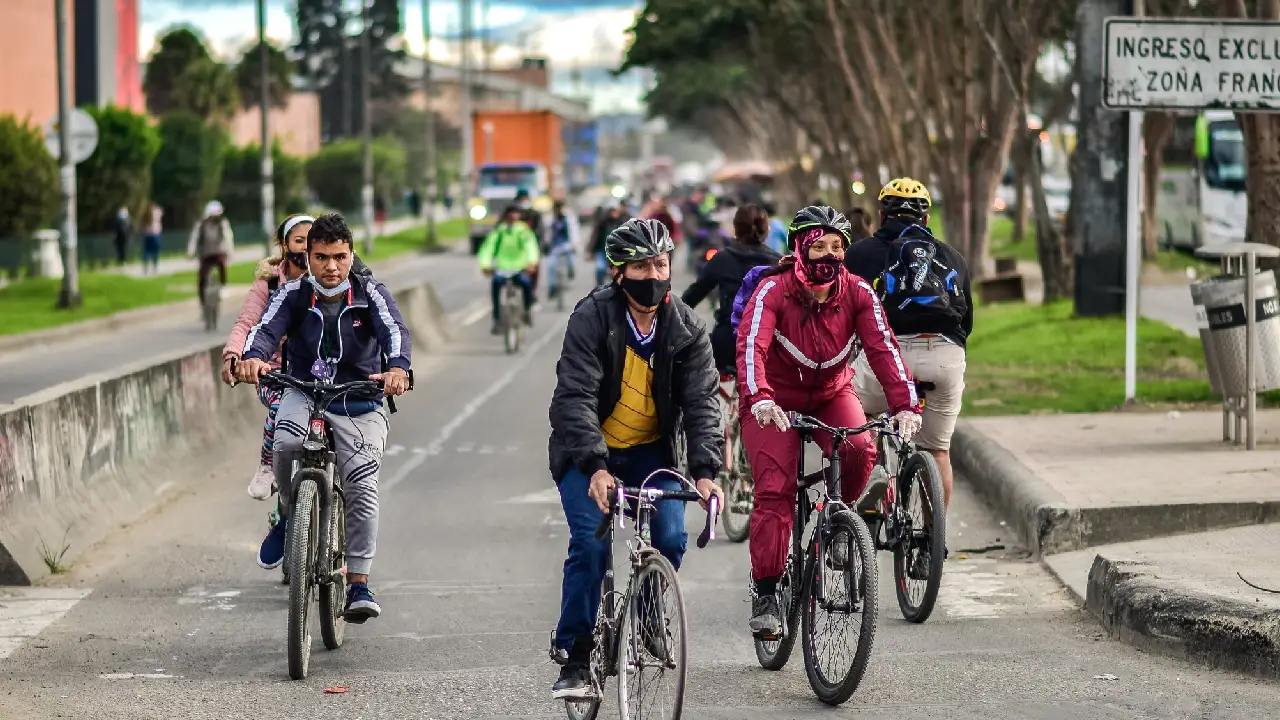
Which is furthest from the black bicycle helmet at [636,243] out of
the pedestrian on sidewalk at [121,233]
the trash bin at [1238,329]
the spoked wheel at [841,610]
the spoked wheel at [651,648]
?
the pedestrian on sidewalk at [121,233]

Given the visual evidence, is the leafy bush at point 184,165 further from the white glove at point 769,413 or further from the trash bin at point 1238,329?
the white glove at point 769,413

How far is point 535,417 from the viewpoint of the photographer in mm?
17953

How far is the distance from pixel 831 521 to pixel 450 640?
1.97 m

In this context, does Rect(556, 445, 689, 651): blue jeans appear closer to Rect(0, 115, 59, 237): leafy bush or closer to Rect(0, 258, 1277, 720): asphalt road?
Rect(0, 258, 1277, 720): asphalt road

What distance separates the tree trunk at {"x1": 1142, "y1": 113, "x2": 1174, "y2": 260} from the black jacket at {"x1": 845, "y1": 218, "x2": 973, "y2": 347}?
28672mm

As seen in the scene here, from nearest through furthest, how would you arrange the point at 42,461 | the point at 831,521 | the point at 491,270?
the point at 831,521, the point at 42,461, the point at 491,270

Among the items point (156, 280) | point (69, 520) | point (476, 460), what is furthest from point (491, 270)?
point (156, 280)

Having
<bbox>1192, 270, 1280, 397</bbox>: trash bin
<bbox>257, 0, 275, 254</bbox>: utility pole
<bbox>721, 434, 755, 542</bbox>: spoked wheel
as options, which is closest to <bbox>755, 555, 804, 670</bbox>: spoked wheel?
<bbox>721, 434, 755, 542</bbox>: spoked wheel

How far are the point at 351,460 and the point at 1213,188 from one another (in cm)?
3336

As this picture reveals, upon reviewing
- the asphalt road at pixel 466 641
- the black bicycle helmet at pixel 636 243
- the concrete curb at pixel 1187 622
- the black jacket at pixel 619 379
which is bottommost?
the asphalt road at pixel 466 641

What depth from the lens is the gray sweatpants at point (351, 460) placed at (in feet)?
27.9

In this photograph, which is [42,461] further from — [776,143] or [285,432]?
[776,143]

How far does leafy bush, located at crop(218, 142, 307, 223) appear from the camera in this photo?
63969 mm

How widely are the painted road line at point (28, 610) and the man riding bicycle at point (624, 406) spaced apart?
112 inches
